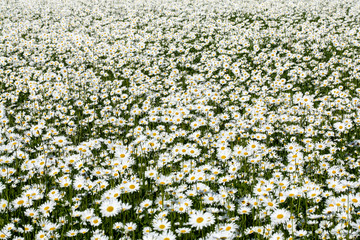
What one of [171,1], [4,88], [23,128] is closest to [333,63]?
[23,128]

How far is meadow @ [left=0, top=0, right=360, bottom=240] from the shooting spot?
322 cm

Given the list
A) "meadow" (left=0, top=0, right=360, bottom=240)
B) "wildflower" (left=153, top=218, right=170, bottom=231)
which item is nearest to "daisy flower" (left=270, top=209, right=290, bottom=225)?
"meadow" (left=0, top=0, right=360, bottom=240)

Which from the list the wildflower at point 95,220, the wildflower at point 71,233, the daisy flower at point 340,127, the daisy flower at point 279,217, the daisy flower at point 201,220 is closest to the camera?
the daisy flower at point 201,220

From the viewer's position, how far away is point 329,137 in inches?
214

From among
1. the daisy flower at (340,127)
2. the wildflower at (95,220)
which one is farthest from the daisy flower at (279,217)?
the daisy flower at (340,127)

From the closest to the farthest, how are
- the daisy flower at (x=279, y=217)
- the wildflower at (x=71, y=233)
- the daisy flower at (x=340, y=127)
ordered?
the daisy flower at (x=279, y=217), the wildflower at (x=71, y=233), the daisy flower at (x=340, y=127)

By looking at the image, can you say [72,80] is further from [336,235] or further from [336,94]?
[336,235]

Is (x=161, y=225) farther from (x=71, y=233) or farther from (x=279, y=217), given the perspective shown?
(x=279, y=217)

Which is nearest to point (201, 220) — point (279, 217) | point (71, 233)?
point (279, 217)

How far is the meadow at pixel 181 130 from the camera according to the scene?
10.6ft

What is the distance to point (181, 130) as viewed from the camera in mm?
5816

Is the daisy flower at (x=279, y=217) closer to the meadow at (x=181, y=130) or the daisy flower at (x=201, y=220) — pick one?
the meadow at (x=181, y=130)

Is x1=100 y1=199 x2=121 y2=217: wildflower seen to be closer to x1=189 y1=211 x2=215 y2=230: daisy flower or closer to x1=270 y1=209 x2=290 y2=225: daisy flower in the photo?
x1=189 y1=211 x2=215 y2=230: daisy flower

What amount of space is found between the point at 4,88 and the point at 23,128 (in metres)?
3.81
